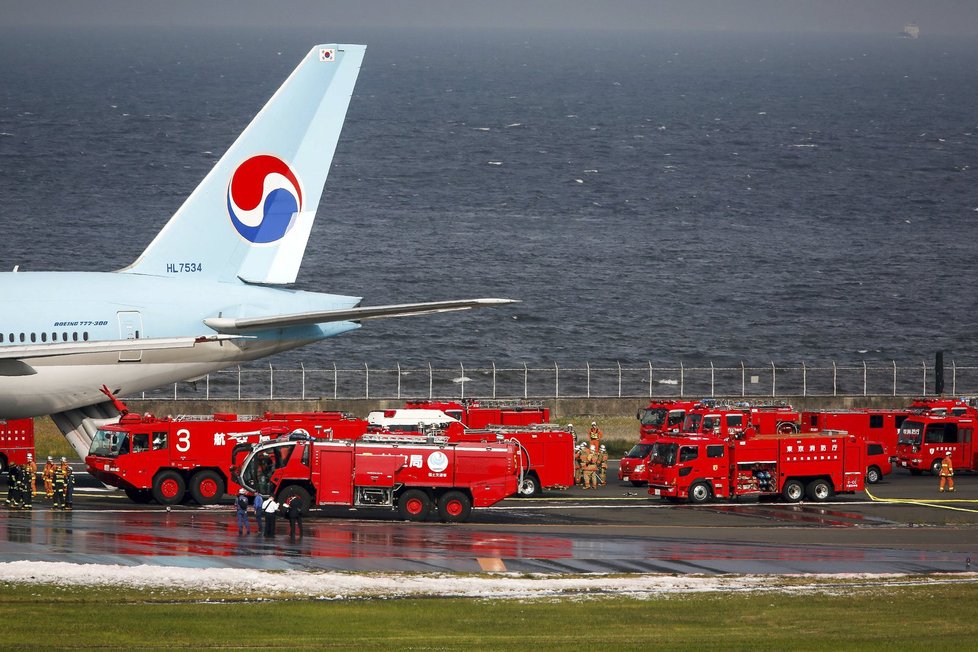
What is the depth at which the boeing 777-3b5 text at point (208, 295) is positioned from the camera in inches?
1750

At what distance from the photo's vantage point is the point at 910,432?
61156 mm

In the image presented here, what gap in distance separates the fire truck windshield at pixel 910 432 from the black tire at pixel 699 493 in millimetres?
14333

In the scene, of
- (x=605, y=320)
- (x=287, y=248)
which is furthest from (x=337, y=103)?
(x=605, y=320)

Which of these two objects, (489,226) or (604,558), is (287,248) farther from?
(489,226)

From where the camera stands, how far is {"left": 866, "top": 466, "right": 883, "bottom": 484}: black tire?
57.6 m

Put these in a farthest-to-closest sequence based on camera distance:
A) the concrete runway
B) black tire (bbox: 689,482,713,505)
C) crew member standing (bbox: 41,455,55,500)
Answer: black tire (bbox: 689,482,713,505) → crew member standing (bbox: 41,455,55,500) → the concrete runway

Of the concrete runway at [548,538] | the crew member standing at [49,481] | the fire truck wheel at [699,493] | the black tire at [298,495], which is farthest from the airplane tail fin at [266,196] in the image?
the fire truck wheel at [699,493]

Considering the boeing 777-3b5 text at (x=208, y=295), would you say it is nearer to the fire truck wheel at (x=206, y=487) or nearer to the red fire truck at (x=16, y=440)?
the fire truck wheel at (x=206, y=487)

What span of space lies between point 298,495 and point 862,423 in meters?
27.8

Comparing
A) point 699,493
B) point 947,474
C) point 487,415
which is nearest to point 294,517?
point 699,493

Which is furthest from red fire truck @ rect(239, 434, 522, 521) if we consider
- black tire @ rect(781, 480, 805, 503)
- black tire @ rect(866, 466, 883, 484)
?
black tire @ rect(866, 466, 883, 484)

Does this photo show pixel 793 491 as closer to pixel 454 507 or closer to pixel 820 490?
pixel 820 490

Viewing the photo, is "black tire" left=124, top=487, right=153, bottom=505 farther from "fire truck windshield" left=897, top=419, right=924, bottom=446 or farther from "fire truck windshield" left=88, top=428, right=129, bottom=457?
"fire truck windshield" left=897, top=419, right=924, bottom=446

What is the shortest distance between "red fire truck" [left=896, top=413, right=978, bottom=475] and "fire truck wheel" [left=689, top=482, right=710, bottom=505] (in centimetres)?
1426
